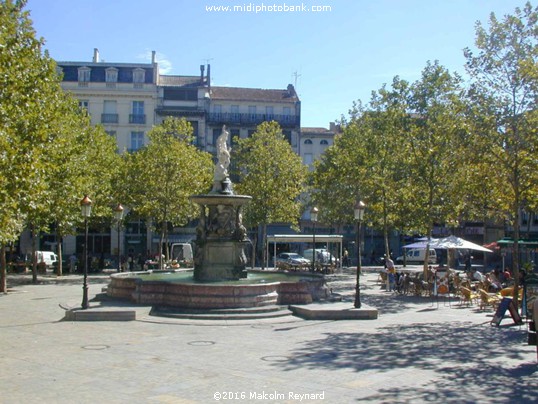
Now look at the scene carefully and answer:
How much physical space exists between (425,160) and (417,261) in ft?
101

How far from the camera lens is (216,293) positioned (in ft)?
59.2

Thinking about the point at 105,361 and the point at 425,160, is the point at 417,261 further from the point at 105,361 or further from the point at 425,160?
the point at 105,361

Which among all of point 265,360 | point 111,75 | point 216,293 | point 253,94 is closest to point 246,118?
point 253,94

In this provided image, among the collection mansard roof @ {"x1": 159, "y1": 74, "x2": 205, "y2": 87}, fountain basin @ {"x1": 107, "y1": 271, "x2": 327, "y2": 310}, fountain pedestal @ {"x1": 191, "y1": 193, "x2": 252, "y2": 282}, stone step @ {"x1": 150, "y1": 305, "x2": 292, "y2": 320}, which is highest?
mansard roof @ {"x1": 159, "y1": 74, "x2": 205, "y2": 87}

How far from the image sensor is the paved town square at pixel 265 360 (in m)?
9.27

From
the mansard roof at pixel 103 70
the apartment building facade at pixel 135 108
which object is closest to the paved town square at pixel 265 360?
the apartment building facade at pixel 135 108

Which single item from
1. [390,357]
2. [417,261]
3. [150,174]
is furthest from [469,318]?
[417,261]

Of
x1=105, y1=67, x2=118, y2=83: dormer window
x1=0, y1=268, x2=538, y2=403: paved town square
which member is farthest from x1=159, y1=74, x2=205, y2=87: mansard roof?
x1=0, y1=268, x2=538, y2=403: paved town square

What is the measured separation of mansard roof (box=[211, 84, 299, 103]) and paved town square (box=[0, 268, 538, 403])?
44.7 m

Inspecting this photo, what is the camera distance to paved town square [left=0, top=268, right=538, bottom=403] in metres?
9.27

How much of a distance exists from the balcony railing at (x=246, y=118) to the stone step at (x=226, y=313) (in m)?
43.3

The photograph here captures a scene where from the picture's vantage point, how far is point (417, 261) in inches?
2234

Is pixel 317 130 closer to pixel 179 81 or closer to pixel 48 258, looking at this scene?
pixel 179 81

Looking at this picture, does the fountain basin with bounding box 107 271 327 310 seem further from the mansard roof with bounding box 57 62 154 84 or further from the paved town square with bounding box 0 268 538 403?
the mansard roof with bounding box 57 62 154 84
